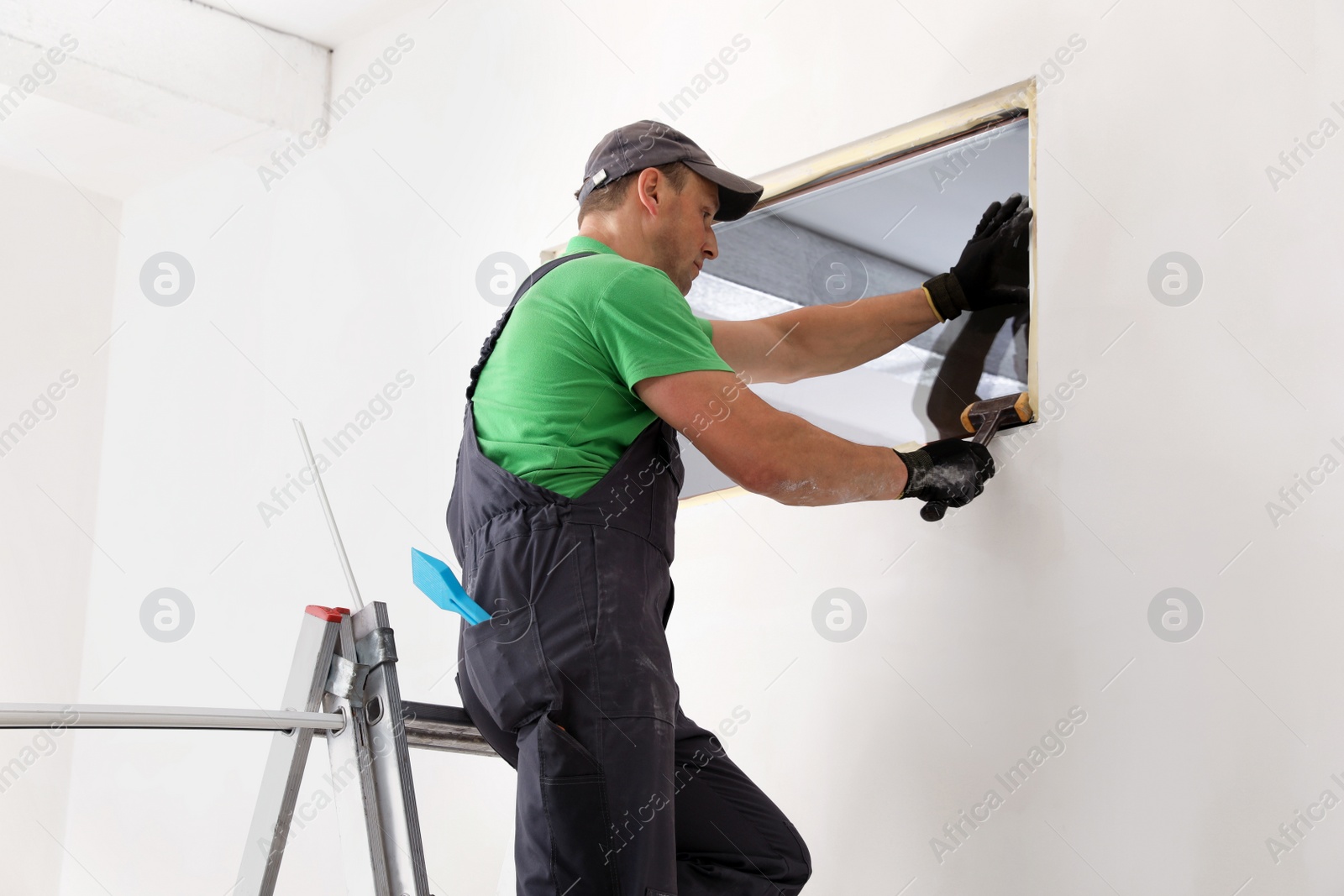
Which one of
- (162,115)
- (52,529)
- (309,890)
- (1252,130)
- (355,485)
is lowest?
(1252,130)

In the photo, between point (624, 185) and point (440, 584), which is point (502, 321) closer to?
point (624, 185)

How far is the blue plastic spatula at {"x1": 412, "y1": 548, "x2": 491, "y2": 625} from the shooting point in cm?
141

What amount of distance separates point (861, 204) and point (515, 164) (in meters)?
0.99

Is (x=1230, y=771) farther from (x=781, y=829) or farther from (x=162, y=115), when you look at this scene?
(x=162, y=115)

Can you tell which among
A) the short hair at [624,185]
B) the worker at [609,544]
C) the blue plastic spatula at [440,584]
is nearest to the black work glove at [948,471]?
the worker at [609,544]

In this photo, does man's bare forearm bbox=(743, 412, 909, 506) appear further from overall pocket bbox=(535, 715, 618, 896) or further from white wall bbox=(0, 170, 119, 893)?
white wall bbox=(0, 170, 119, 893)

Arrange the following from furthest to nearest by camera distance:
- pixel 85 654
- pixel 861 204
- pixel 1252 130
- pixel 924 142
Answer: pixel 85 654 < pixel 861 204 < pixel 924 142 < pixel 1252 130

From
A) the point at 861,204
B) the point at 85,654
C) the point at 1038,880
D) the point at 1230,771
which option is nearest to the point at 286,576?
→ the point at 85,654

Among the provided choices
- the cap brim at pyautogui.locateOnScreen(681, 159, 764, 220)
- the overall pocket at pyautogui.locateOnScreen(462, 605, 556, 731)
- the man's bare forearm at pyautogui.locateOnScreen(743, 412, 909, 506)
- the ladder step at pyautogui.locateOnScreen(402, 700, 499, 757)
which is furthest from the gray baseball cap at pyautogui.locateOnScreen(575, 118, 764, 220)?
the ladder step at pyautogui.locateOnScreen(402, 700, 499, 757)

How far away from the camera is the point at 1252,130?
1.73 meters

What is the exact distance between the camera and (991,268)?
2014 mm

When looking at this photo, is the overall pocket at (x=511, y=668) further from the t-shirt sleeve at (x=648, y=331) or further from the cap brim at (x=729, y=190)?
the cap brim at (x=729, y=190)

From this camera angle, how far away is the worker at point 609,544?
1.47 meters

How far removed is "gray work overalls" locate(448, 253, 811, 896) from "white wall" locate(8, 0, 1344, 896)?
407mm
